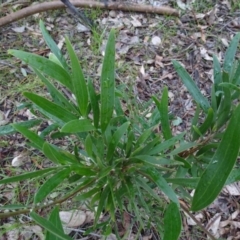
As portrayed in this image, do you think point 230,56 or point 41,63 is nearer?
point 41,63

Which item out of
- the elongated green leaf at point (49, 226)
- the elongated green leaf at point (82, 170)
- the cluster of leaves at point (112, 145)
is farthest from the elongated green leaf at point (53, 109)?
the elongated green leaf at point (49, 226)

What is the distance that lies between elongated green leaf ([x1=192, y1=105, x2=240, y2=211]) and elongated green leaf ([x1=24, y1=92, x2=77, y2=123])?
32cm

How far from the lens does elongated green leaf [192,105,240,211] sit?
687 millimetres

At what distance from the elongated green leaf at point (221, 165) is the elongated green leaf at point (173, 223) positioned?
5 centimetres

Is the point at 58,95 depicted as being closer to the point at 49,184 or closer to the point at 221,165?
the point at 49,184

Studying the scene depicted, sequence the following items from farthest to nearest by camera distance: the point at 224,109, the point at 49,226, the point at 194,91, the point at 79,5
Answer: the point at 79,5 < the point at 194,91 < the point at 224,109 < the point at 49,226

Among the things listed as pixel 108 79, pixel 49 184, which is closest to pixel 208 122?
pixel 108 79

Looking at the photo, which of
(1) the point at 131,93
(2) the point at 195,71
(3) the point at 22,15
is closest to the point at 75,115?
(1) the point at 131,93

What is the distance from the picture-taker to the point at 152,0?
2189mm

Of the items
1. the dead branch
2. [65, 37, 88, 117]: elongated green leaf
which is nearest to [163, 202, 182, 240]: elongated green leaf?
[65, 37, 88, 117]: elongated green leaf

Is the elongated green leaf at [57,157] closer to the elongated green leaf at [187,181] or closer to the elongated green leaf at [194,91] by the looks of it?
the elongated green leaf at [187,181]

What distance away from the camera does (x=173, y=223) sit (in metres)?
0.76

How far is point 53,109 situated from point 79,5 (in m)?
1.37

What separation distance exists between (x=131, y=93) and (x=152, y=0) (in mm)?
650
